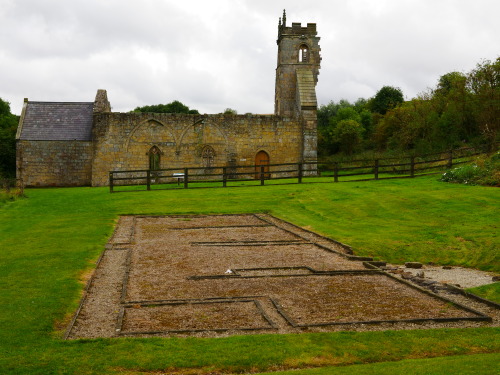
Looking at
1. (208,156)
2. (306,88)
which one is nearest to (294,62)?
(306,88)

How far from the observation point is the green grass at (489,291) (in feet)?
30.0

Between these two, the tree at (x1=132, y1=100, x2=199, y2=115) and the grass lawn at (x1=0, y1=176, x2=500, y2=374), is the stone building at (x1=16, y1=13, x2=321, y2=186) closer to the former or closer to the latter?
the grass lawn at (x1=0, y1=176, x2=500, y2=374)

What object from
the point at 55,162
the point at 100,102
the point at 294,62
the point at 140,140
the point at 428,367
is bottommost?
the point at 428,367

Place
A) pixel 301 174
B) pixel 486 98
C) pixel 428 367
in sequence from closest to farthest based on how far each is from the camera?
pixel 428 367 → pixel 301 174 → pixel 486 98

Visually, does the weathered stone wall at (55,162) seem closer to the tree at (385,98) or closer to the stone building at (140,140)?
→ the stone building at (140,140)

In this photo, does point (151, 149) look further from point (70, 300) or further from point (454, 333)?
point (454, 333)

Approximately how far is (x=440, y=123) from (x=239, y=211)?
19.2 metres

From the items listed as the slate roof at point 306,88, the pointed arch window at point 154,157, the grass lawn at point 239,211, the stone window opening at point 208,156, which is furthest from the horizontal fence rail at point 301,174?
the slate roof at point 306,88

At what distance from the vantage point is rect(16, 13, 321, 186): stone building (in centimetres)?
3312

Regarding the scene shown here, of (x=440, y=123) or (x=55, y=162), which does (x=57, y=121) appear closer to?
(x=55, y=162)

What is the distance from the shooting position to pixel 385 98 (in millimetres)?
65438

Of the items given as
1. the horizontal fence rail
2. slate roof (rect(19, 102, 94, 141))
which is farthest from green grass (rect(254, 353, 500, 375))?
slate roof (rect(19, 102, 94, 141))

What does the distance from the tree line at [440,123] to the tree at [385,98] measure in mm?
9510

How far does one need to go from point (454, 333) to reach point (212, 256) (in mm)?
6299
